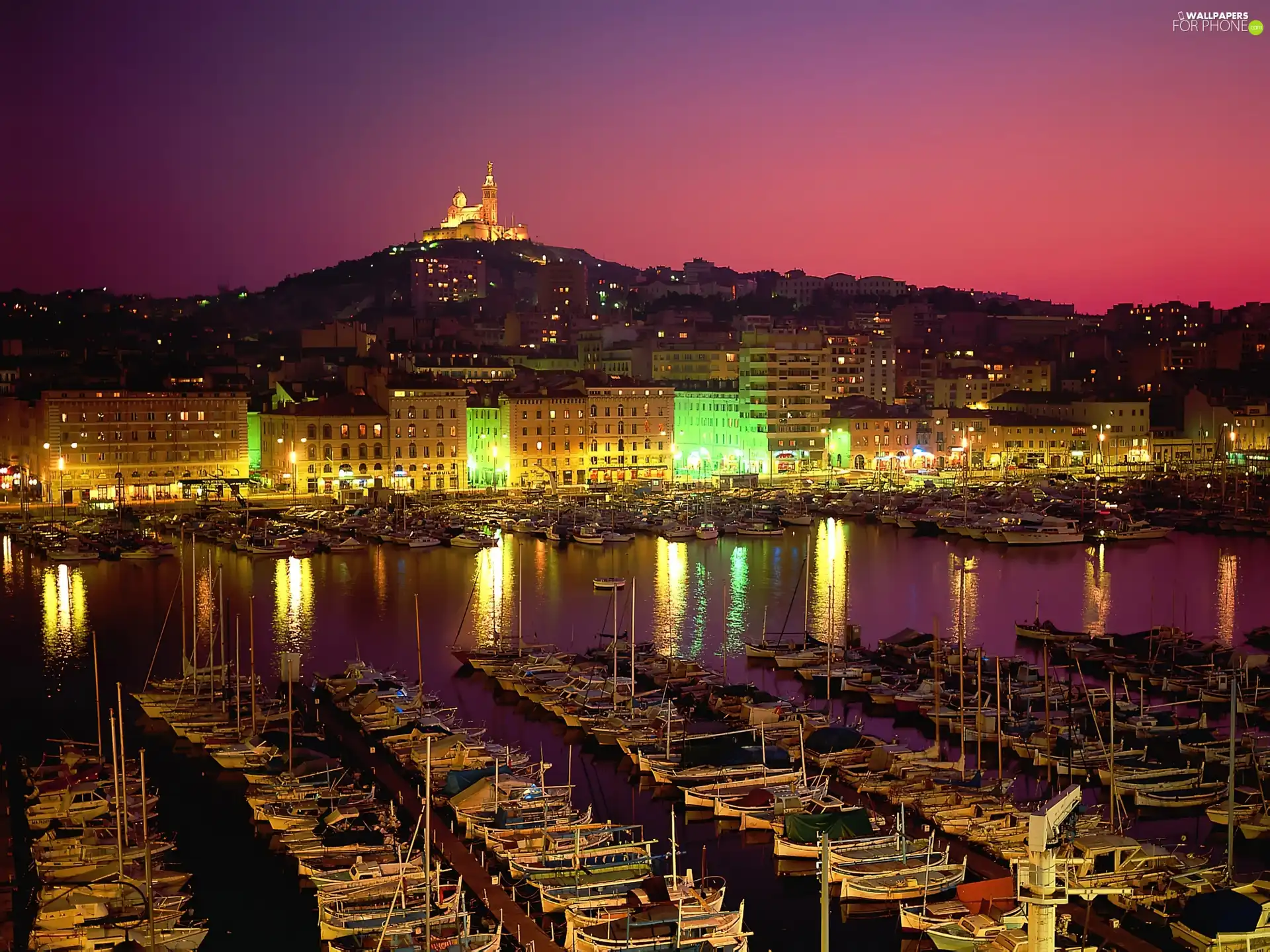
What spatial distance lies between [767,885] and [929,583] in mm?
17454

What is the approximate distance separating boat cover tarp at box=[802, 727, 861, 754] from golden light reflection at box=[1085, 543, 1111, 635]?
954 cm

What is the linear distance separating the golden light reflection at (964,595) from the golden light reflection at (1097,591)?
195 centimetres

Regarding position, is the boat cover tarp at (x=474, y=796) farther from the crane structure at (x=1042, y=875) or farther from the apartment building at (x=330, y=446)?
the apartment building at (x=330, y=446)

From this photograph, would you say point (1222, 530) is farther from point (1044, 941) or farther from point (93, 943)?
point (1044, 941)

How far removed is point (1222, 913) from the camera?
34.0 feet

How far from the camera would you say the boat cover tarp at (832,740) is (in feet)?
49.1

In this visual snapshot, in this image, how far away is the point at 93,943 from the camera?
10453mm

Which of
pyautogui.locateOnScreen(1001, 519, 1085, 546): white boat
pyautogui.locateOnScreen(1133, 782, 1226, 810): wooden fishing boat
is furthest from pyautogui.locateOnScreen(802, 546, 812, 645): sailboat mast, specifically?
pyautogui.locateOnScreen(1133, 782, 1226, 810): wooden fishing boat

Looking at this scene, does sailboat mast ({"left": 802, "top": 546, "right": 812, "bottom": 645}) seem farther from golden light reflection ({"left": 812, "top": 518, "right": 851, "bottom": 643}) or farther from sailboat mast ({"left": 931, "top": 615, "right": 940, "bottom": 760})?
sailboat mast ({"left": 931, "top": 615, "right": 940, "bottom": 760})

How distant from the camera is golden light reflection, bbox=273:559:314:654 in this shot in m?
23.1

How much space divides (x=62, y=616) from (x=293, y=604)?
395cm

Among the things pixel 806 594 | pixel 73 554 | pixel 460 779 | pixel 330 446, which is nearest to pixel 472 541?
pixel 73 554

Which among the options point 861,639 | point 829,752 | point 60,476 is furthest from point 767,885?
point 60,476

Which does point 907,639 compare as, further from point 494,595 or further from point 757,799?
point 494,595
